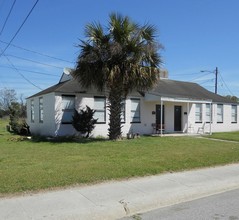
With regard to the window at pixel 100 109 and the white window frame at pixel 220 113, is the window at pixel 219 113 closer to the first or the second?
the white window frame at pixel 220 113

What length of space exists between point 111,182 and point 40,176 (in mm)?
1837

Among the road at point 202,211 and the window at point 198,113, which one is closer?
the road at point 202,211

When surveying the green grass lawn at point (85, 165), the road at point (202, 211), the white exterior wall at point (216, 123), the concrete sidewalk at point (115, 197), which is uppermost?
the white exterior wall at point (216, 123)

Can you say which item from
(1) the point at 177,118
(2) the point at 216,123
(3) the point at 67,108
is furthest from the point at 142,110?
(2) the point at 216,123

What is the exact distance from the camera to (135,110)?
2406 centimetres

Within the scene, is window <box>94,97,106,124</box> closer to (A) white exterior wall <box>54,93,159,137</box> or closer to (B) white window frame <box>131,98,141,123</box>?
(A) white exterior wall <box>54,93,159,137</box>

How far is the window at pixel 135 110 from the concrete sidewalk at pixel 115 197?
46.4 feet

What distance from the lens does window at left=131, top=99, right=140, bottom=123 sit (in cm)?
2391

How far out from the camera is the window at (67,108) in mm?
21250

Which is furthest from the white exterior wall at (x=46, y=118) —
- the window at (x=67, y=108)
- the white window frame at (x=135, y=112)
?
the white window frame at (x=135, y=112)

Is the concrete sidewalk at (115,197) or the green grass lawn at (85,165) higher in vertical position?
the green grass lawn at (85,165)

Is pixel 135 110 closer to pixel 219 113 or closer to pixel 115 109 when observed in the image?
pixel 115 109

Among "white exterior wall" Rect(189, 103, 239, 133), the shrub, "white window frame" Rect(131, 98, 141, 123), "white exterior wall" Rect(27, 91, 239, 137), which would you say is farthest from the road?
"white exterior wall" Rect(189, 103, 239, 133)

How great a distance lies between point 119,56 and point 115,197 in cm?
1190
